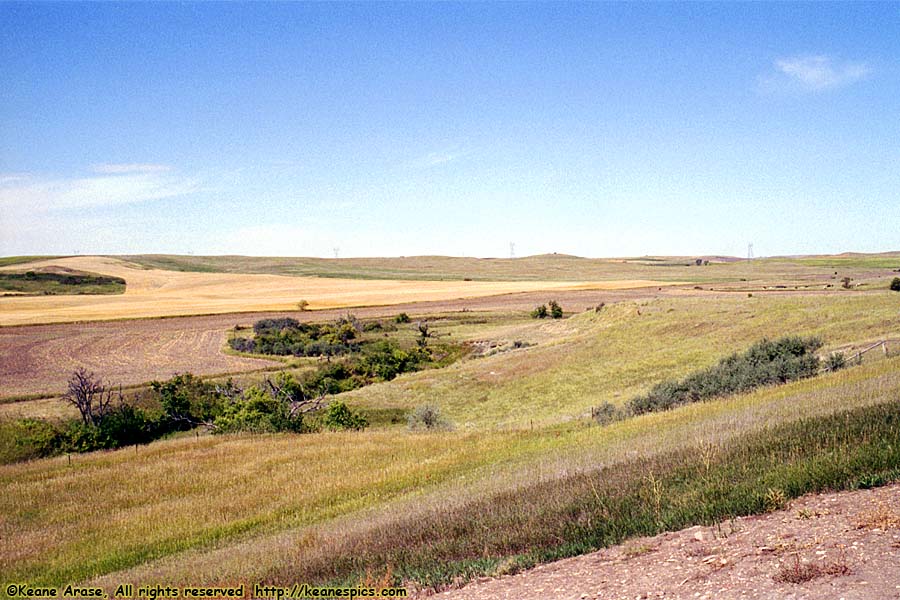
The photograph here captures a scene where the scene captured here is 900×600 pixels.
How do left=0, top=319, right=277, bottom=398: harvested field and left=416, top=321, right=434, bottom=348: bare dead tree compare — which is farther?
left=416, top=321, right=434, bottom=348: bare dead tree

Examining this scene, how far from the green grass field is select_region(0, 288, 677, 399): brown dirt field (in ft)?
86.7

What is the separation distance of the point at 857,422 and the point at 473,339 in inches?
2142

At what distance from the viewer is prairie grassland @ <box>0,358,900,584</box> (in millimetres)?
10953

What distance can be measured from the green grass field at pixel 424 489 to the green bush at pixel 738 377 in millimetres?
2386

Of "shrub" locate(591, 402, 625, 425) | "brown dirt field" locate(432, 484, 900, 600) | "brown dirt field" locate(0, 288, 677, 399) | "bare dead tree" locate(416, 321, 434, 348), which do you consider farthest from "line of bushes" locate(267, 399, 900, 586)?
"bare dead tree" locate(416, 321, 434, 348)

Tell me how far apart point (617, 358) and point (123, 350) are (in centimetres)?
4266

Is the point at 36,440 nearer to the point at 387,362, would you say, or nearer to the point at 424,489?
the point at 424,489

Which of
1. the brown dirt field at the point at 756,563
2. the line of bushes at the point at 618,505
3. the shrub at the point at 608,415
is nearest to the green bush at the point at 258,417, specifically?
the shrub at the point at 608,415

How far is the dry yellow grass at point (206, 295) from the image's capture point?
8138 centimetres

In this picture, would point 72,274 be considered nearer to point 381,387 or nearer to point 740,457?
point 381,387

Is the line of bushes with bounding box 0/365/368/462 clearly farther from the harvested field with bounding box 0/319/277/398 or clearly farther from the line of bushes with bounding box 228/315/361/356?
the line of bushes with bounding box 228/315/361/356

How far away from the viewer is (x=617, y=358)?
40.6m

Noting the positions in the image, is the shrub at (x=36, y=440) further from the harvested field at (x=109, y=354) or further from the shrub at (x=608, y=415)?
the shrub at (x=608, y=415)

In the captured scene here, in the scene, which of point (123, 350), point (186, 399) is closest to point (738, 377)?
point (186, 399)
